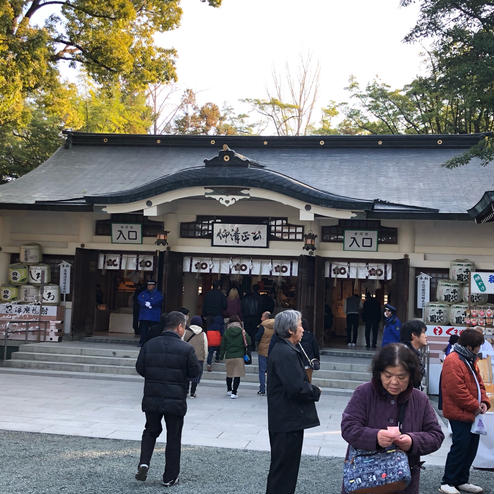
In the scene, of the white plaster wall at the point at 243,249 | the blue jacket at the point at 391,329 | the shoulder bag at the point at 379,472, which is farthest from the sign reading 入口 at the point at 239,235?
the shoulder bag at the point at 379,472

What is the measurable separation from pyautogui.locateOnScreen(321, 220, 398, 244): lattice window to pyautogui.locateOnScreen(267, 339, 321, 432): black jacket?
10.3 metres

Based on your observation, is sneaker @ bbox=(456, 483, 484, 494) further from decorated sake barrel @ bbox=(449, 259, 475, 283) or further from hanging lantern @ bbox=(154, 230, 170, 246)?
hanging lantern @ bbox=(154, 230, 170, 246)

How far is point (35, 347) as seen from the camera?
14.4 meters

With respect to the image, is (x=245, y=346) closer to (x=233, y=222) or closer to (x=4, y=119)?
(x=233, y=222)

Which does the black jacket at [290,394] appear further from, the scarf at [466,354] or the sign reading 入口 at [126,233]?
the sign reading 入口 at [126,233]

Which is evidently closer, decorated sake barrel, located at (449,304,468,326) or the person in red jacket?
the person in red jacket

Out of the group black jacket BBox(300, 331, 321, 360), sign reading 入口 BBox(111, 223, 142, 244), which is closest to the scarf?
black jacket BBox(300, 331, 321, 360)

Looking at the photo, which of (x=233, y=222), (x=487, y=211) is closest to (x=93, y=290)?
(x=233, y=222)

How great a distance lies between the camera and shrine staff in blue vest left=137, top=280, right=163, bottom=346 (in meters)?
14.2

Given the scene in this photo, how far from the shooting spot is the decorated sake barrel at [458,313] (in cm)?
1344

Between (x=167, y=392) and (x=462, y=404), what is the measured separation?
9.01 ft

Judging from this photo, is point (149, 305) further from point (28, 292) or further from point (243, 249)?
point (28, 292)

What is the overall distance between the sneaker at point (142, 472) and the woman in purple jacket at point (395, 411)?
116 inches

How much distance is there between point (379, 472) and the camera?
3.52 m
